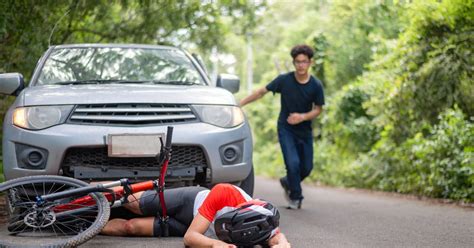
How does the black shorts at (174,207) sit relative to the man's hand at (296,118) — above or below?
below

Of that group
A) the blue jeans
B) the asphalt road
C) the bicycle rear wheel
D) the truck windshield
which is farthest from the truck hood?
the blue jeans

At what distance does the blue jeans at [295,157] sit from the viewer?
9352 mm

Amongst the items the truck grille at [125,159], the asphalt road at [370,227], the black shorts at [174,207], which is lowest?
the asphalt road at [370,227]

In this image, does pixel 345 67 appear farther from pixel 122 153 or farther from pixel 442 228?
pixel 122 153

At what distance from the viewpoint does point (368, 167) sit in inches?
618

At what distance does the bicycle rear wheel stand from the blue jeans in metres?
3.95

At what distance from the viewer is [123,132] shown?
632 cm

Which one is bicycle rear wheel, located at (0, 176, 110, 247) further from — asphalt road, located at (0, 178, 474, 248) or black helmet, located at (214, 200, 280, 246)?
black helmet, located at (214, 200, 280, 246)

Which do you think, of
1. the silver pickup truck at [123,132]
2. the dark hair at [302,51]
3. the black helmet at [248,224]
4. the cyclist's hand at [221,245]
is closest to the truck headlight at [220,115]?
the silver pickup truck at [123,132]

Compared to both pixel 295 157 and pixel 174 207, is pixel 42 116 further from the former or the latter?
pixel 295 157

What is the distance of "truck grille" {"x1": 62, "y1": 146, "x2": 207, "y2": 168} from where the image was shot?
6367mm

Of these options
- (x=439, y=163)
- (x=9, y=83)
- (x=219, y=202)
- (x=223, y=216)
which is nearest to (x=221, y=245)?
(x=223, y=216)

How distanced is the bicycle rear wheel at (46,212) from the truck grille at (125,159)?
0.52 meters

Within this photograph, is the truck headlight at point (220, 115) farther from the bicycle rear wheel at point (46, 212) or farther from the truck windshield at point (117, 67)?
the bicycle rear wheel at point (46, 212)
